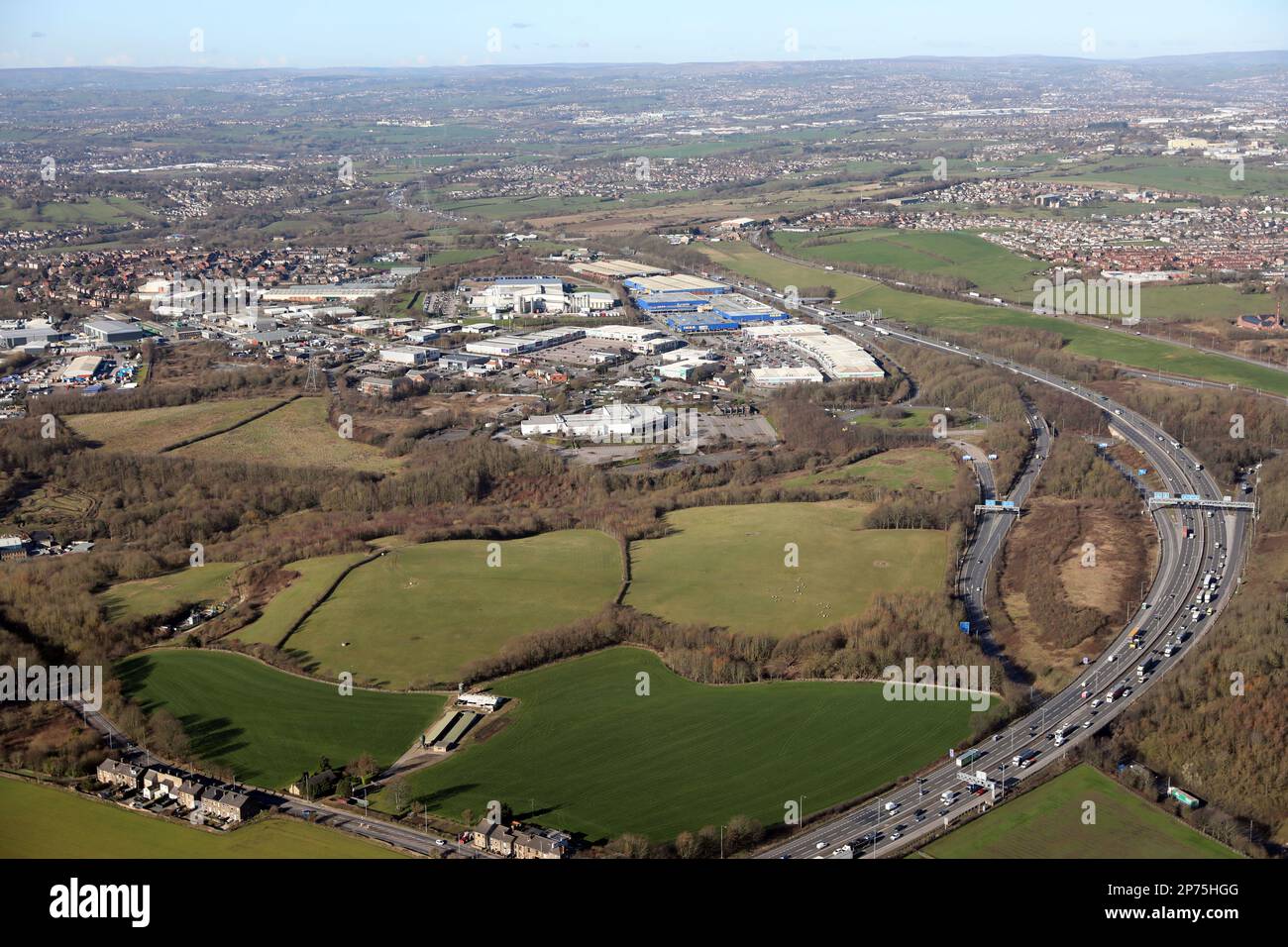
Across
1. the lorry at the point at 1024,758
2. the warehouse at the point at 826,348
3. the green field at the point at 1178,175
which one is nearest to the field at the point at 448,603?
the lorry at the point at 1024,758

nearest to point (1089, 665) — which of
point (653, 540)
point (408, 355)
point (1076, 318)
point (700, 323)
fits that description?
point (653, 540)

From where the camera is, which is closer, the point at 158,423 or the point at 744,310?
the point at 158,423

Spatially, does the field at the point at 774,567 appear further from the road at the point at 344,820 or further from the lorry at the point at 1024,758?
the road at the point at 344,820

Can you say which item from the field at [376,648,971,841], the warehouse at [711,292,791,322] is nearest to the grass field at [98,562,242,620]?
the field at [376,648,971,841]

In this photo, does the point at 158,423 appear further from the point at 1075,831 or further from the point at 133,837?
the point at 1075,831

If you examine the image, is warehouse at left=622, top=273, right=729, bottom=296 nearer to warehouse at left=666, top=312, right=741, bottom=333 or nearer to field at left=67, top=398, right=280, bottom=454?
warehouse at left=666, top=312, right=741, bottom=333

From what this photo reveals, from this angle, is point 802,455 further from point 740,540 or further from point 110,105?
point 110,105

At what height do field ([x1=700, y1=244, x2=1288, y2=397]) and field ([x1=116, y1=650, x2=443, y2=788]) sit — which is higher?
field ([x1=700, y1=244, x2=1288, y2=397])
